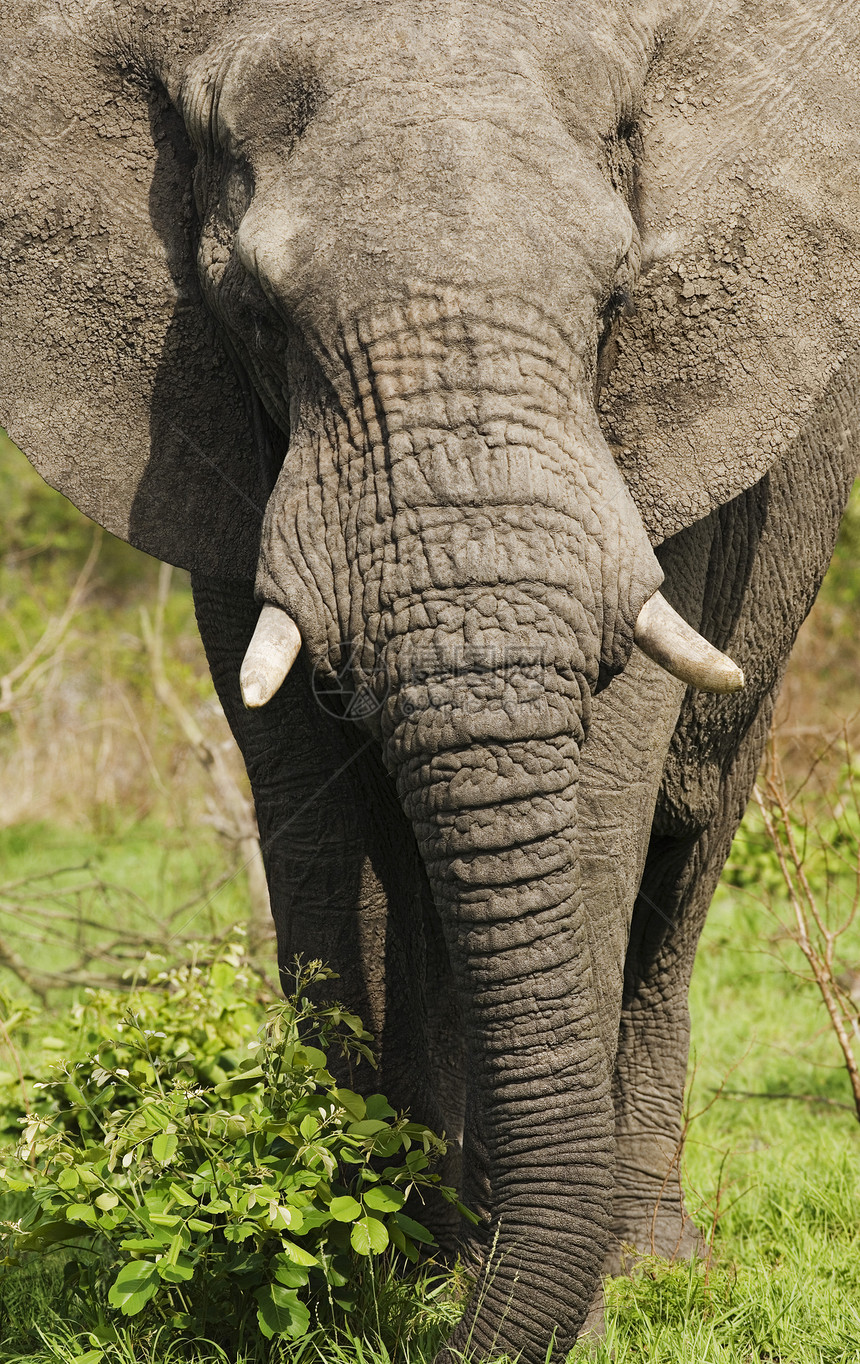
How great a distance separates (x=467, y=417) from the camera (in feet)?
8.32

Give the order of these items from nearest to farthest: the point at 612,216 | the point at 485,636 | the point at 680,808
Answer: the point at 485,636 < the point at 612,216 < the point at 680,808

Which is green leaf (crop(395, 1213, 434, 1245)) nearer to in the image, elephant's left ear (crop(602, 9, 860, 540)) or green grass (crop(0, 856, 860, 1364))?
green grass (crop(0, 856, 860, 1364))

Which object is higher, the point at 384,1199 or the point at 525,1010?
the point at 525,1010

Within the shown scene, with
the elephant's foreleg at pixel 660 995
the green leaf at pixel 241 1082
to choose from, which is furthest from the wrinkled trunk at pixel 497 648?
the elephant's foreleg at pixel 660 995

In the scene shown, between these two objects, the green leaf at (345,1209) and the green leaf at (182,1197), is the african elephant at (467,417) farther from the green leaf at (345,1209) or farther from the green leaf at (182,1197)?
the green leaf at (182,1197)

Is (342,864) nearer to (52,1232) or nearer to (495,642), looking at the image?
(52,1232)

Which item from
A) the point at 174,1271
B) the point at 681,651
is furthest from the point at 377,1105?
the point at 681,651

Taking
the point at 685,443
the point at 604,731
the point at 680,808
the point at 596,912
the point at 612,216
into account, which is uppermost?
the point at 612,216

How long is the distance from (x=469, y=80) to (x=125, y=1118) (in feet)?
6.69

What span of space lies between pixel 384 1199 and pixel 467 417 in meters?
1.44

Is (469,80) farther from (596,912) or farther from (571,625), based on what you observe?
(596,912)

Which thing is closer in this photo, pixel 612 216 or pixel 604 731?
pixel 612 216

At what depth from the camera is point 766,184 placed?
301cm

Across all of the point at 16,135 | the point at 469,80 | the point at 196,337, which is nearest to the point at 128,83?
the point at 16,135
